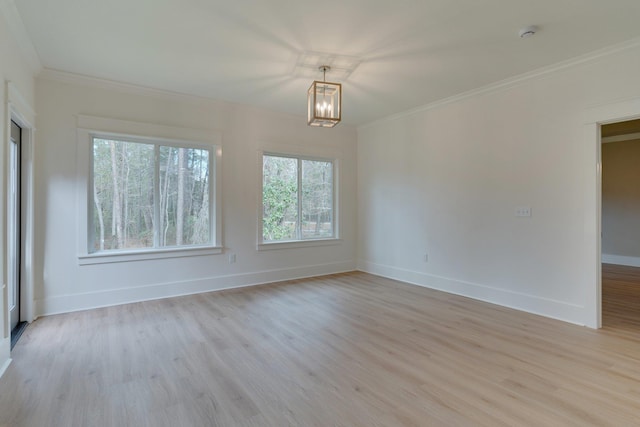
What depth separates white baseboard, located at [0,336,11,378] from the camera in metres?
2.36

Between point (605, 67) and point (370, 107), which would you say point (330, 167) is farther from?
point (605, 67)

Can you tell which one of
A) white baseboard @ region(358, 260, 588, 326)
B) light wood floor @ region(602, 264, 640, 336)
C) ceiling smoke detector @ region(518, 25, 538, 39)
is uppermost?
ceiling smoke detector @ region(518, 25, 538, 39)

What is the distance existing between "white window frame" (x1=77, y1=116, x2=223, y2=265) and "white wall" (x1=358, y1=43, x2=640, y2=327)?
285 centimetres

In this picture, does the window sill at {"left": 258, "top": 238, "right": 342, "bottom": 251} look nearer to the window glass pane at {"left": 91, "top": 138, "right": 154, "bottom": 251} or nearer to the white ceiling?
the window glass pane at {"left": 91, "top": 138, "right": 154, "bottom": 251}

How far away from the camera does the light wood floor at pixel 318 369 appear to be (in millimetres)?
1854

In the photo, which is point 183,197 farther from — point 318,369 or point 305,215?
point 318,369

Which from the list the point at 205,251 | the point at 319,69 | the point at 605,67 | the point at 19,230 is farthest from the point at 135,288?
the point at 605,67

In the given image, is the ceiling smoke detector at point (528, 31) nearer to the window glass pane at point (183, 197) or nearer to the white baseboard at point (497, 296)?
the white baseboard at point (497, 296)

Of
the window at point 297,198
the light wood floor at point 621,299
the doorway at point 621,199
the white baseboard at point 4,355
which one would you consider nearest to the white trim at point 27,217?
the white baseboard at point 4,355

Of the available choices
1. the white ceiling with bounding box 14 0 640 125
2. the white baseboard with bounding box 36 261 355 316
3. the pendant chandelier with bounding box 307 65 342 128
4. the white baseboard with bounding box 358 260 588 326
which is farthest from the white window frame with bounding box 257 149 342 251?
the pendant chandelier with bounding box 307 65 342 128

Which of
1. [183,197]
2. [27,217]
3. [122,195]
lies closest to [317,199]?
[183,197]

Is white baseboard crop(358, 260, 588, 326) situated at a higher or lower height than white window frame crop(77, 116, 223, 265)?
lower

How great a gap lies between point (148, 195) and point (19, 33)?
2025 mm

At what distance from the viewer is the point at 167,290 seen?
14.1ft
